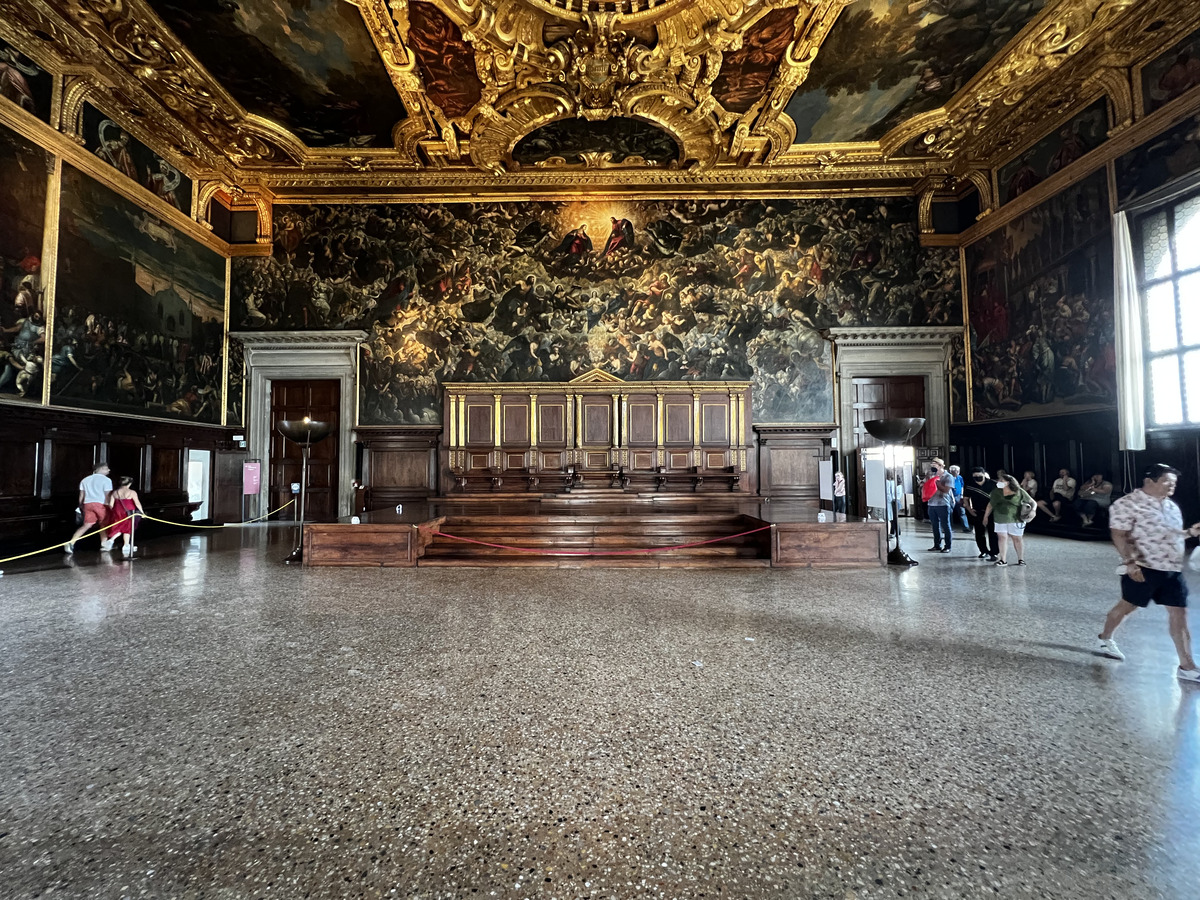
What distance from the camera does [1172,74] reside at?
325 inches

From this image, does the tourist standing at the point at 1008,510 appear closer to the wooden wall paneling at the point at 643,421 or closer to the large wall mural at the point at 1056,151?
the wooden wall paneling at the point at 643,421

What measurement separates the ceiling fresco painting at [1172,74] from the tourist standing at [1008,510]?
7.30m

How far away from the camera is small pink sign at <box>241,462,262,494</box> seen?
1244 cm

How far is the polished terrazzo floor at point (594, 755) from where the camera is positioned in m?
1.66

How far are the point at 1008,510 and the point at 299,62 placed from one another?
562 inches

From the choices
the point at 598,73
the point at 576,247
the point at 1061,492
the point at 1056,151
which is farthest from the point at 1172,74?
the point at 576,247

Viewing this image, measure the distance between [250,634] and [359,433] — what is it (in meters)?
10.2

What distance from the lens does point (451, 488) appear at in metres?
13.3

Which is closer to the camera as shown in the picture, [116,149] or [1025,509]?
[1025,509]

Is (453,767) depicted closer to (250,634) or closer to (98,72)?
(250,634)

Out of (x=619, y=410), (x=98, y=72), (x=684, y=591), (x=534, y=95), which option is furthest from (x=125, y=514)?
(x=534, y=95)

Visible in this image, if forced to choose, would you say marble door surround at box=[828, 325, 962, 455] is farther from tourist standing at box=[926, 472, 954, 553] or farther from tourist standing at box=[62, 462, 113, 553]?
tourist standing at box=[62, 462, 113, 553]

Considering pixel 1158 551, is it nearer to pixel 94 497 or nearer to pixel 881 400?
pixel 881 400

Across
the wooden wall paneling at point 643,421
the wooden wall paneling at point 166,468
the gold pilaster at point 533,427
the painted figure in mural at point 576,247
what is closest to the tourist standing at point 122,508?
the wooden wall paneling at point 166,468
